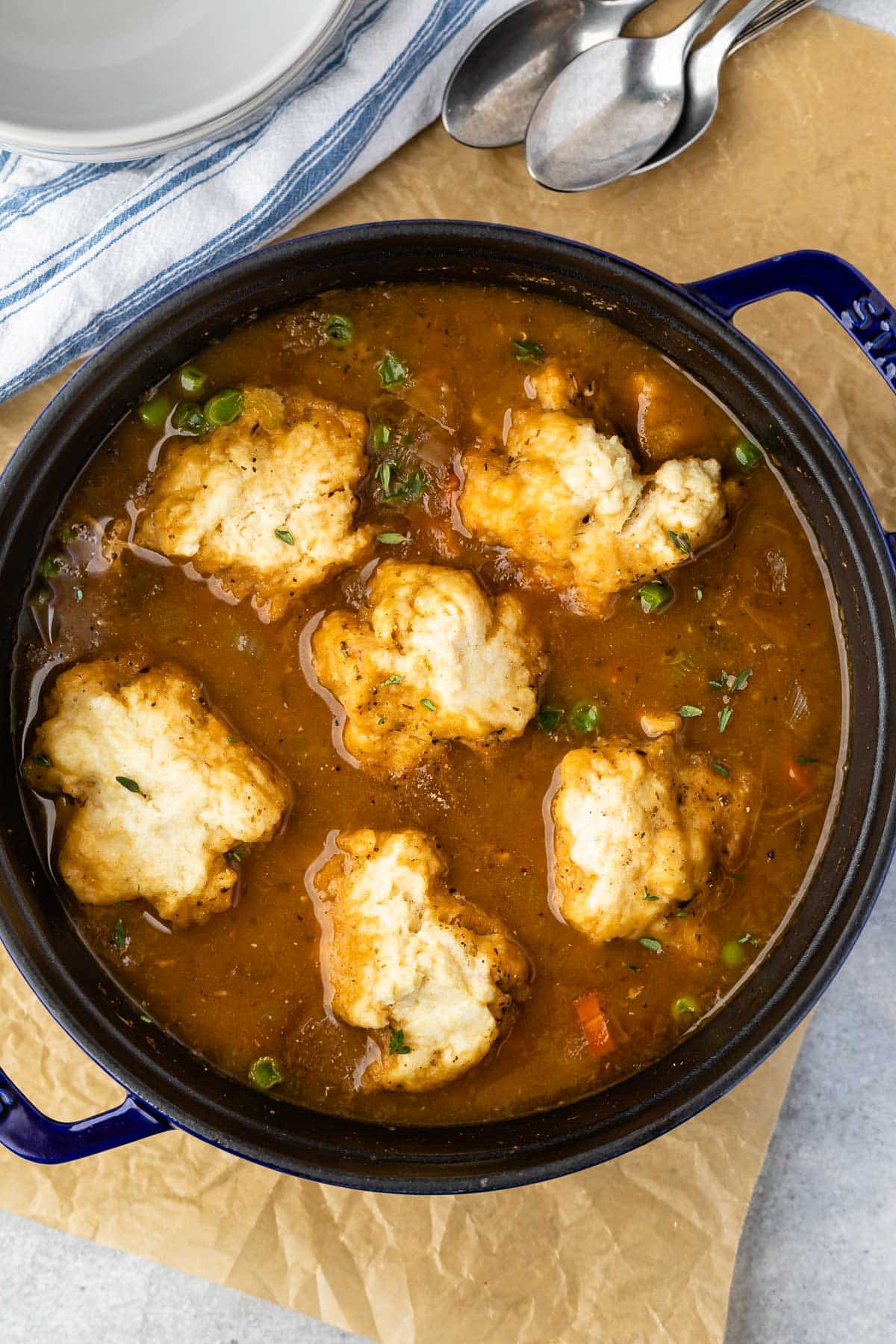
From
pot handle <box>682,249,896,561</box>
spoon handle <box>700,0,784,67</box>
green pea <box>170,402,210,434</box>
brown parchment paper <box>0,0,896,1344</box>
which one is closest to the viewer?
pot handle <box>682,249,896,561</box>

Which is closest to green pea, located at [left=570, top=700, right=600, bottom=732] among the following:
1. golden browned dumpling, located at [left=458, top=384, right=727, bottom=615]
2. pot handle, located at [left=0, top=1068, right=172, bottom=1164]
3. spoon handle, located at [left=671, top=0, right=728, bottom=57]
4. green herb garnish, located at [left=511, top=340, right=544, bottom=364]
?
golden browned dumpling, located at [left=458, top=384, right=727, bottom=615]

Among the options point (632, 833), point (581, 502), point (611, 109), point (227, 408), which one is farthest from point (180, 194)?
point (632, 833)

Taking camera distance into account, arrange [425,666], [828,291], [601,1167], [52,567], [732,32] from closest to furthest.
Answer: [828,291] → [425,666] → [52,567] → [732,32] → [601,1167]

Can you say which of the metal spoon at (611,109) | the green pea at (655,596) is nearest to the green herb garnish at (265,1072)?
the green pea at (655,596)

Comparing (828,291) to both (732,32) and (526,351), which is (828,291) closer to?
(526,351)

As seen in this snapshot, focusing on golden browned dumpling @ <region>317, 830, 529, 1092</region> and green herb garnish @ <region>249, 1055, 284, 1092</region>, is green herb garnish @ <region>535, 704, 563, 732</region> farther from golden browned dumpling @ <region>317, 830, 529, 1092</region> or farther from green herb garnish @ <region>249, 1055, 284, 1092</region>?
green herb garnish @ <region>249, 1055, 284, 1092</region>
